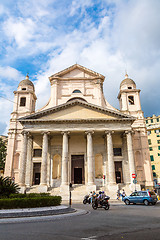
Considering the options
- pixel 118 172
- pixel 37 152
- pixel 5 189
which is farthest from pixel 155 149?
pixel 5 189

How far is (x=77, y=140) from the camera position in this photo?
32062 millimetres

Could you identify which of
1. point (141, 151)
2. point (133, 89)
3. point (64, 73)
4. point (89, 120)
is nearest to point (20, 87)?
point (64, 73)

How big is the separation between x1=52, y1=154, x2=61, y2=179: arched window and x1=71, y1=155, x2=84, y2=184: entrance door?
A: 6.86 feet

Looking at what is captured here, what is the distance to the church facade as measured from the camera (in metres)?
27.0

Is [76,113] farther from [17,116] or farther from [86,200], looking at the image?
[86,200]

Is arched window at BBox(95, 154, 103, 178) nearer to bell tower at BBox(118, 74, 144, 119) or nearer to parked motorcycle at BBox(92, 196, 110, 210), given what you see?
bell tower at BBox(118, 74, 144, 119)

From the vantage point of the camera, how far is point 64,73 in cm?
3666

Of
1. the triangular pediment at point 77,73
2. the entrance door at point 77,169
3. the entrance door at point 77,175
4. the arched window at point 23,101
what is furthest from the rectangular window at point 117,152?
the arched window at point 23,101

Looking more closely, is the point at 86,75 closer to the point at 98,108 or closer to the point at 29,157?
the point at 98,108

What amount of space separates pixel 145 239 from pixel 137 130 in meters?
28.9

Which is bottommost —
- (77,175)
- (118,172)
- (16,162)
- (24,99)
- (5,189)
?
(5,189)

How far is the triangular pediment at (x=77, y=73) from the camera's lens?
119 ft

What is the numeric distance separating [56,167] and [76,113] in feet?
30.9

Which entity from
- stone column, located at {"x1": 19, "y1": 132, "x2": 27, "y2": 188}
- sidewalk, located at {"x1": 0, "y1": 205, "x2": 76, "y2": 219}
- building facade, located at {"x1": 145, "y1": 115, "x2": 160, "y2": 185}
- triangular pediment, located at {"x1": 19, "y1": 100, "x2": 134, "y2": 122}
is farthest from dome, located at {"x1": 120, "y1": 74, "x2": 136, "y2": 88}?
sidewalk, located at {"x1": 0, "y1": 205, "x2": 76, "y2": 219}
